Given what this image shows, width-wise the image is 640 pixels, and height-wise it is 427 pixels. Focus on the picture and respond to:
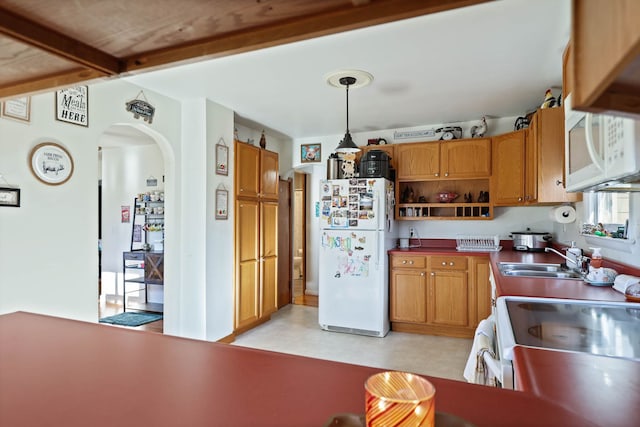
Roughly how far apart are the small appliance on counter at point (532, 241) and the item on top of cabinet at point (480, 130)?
119 centimetres

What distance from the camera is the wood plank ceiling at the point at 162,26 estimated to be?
813 mm

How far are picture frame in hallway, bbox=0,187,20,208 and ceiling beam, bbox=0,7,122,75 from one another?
1789 millimetres

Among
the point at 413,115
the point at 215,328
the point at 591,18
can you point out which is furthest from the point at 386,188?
the point at 591,18

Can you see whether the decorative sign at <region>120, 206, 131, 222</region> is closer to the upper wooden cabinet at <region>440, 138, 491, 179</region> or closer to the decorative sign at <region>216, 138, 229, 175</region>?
the decorative sign at <region>216, 138, 229, 175</region>

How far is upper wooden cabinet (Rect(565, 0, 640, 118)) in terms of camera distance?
0.35 meters

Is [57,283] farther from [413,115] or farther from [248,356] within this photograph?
[413,115]

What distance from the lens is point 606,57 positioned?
39 centimetres

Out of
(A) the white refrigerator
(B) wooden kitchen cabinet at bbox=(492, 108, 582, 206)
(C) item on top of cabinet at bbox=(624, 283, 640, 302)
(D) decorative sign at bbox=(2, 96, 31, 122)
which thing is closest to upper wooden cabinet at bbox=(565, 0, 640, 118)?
(C) item on top of cabinet at bbox=(624, 283, 640, 302)

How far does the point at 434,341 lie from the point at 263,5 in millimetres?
3930

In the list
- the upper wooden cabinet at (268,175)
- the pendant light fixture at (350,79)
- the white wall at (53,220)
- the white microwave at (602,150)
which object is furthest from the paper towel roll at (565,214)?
the white wall at (53,220)

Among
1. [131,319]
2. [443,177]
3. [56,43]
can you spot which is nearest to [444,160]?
[443,177]

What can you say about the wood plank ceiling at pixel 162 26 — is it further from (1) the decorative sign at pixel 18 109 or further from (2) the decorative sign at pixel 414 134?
(2) the decorative sign at pixel 414 134

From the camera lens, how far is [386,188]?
4.23 metres

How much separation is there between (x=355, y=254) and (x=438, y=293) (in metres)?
1.00
